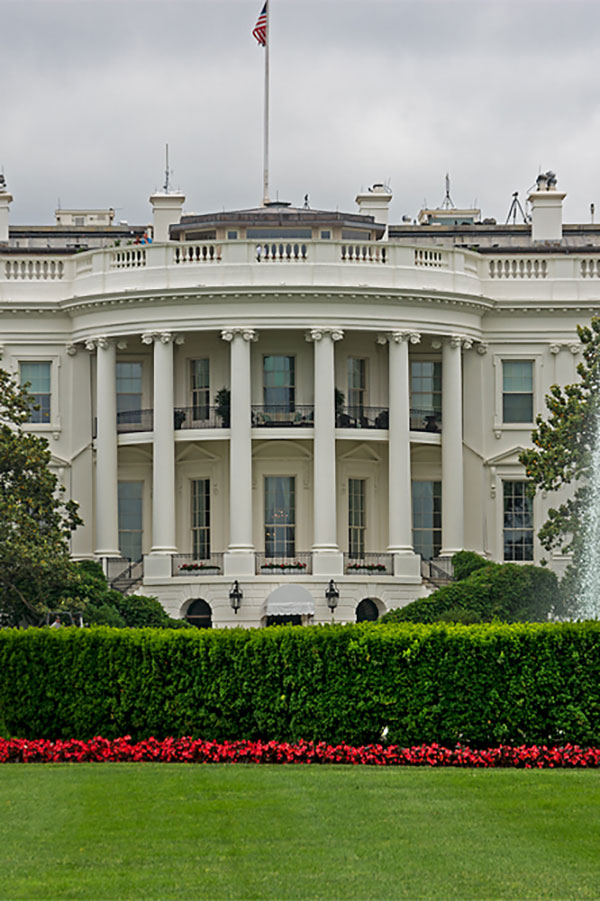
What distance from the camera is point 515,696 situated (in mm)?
26469

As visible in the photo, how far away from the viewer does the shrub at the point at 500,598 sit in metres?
50.2

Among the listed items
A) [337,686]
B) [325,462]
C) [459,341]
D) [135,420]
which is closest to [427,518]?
[325,462]

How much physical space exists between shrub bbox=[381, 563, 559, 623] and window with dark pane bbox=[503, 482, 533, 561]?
8570 millimetres

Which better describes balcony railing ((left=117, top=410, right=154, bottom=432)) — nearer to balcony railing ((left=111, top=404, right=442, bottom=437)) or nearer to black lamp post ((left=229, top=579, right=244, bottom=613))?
balcony railing ((left=111, top=404, right=442, bottom=437))

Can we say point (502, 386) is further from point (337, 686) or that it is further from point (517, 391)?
point (337, 686)

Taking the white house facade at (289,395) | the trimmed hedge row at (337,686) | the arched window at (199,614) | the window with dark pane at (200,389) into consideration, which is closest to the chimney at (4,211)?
the white house facade at (289,395)

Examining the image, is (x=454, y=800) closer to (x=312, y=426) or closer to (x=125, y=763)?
(x=125, y=763)

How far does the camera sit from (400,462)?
187 feet

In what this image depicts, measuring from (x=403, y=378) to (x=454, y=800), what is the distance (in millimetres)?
36381

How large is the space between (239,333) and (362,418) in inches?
196

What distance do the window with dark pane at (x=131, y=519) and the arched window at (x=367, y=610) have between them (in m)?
7.44

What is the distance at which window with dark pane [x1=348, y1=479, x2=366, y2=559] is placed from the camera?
59.3 m

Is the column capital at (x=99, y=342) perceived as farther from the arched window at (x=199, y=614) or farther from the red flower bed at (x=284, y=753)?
the red flower bed at (x=284, y=753)

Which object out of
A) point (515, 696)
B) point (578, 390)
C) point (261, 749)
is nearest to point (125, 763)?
point (261, 749)
